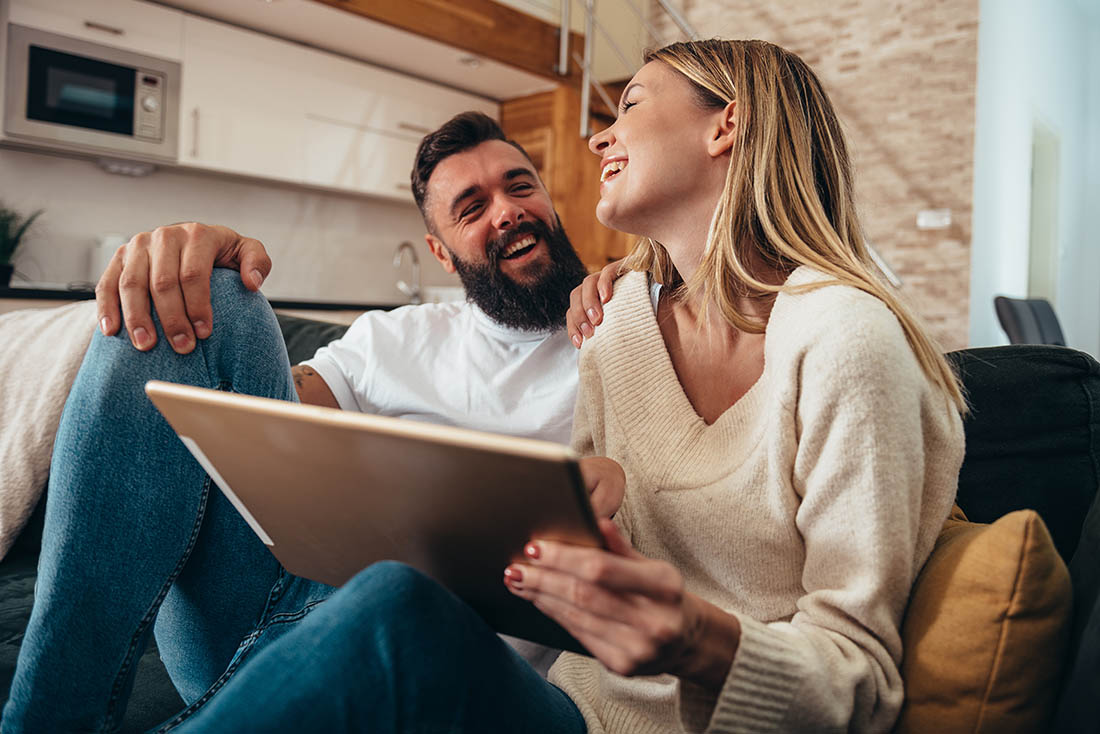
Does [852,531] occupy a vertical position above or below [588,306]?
below

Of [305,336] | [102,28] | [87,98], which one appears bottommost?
[305,336]

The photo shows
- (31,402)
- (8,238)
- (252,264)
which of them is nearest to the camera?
(252,264)

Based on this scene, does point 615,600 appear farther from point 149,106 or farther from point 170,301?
point 149,106

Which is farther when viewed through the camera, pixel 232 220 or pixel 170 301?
pixel 232 220

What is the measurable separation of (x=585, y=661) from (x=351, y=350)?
2.82 feet

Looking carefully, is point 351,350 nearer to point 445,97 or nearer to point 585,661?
point 585,661

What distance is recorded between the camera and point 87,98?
330 centimetres

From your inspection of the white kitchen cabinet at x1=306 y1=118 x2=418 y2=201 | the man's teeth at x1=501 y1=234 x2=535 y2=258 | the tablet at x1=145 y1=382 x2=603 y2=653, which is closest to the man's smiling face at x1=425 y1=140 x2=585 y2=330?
the man's teeth at x1=501 y1=234 x2=535 y2=258

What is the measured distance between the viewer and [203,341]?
0.98 meters

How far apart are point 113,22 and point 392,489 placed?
3481mm

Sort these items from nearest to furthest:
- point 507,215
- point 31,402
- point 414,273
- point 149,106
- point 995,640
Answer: point 995,640 → point 31,402 → point 507,215 → point 149,106 → point 414,273

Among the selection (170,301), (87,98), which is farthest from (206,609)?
(87,98)

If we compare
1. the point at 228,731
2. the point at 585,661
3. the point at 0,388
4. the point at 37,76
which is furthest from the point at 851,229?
the point at 37,76

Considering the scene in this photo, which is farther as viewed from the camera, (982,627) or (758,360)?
(758,360)
